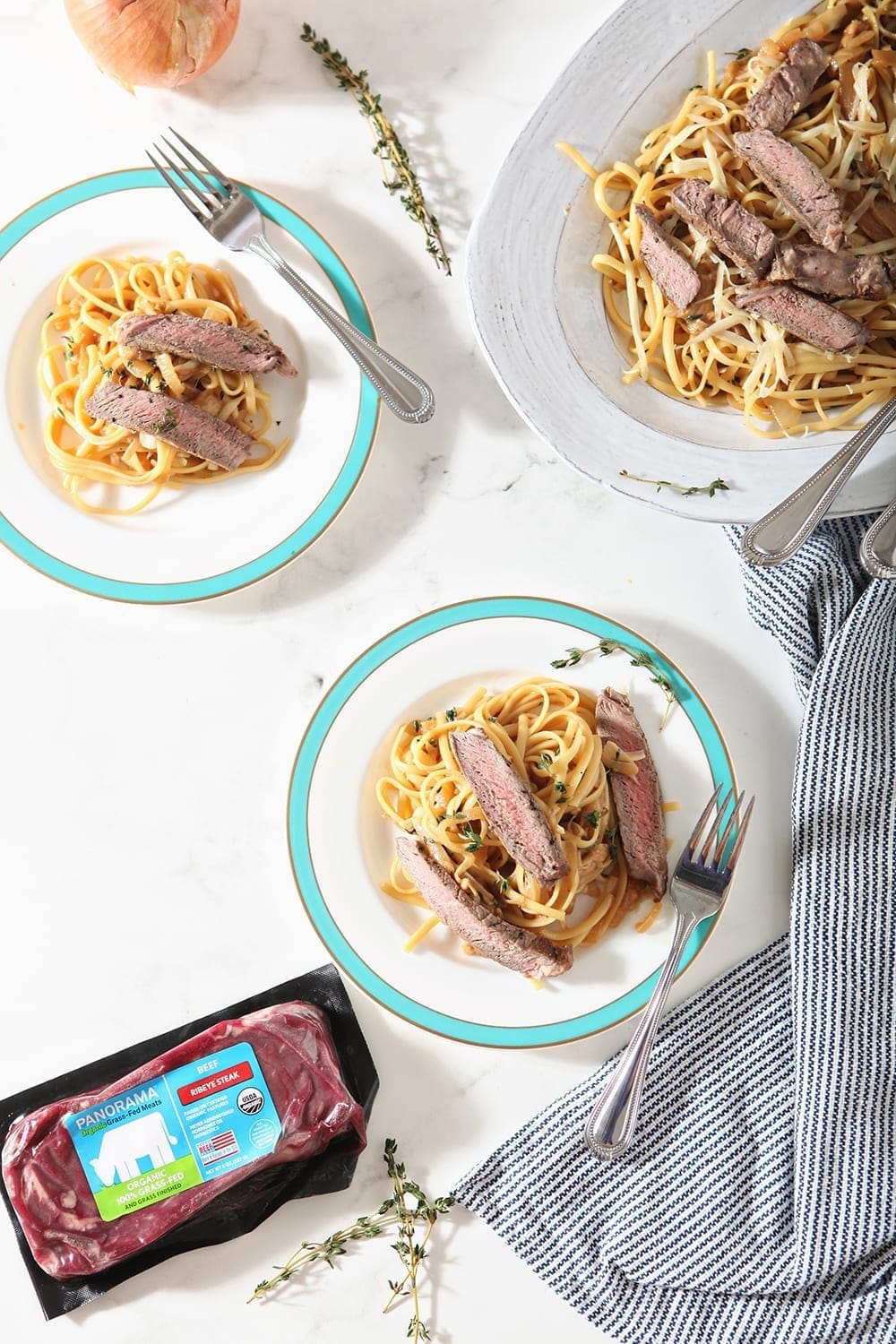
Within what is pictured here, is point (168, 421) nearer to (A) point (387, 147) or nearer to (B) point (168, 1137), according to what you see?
(A) point (387, 147)

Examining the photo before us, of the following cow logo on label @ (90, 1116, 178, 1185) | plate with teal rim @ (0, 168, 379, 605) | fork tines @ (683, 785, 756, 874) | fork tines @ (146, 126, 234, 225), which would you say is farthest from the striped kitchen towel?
fork tines @ (146, 126, 234, 225)

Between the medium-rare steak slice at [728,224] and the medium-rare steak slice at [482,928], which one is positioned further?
the medium-rare steak slice at [482,928]

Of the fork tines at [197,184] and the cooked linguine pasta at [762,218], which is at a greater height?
the fork tines at [197,184]

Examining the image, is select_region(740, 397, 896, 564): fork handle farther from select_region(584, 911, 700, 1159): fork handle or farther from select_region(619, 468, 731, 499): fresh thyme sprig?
select_region(584, 911, 700, 1159): fork handle

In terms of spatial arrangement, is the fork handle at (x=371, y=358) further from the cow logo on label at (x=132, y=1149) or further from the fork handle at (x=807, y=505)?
the cow logo on label at (x=132, y=1149)

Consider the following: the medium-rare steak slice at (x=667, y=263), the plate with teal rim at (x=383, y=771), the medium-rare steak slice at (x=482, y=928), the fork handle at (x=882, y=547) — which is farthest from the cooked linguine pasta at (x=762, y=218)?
the medium-rare steak slice at (x=482, y=928)

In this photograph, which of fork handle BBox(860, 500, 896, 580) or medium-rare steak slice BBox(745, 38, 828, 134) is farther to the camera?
fork handle BBox(860, 500, 896, 580)

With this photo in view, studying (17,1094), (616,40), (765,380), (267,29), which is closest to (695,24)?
(616,40)
